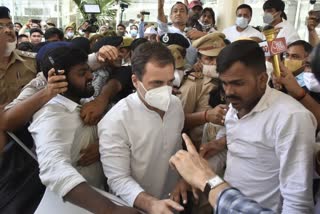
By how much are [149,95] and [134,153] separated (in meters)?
0.26

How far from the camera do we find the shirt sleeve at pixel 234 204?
34.8 inches

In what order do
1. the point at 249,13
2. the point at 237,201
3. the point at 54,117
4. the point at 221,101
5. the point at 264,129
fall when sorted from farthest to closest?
the point at 249,13 < the point at 221,101 < the point at 54,117 < the point at 264,129 < the point at 237,201

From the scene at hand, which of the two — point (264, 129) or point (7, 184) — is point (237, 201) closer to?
point (264, 129)

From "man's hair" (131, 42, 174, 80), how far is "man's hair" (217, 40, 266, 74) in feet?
0.86

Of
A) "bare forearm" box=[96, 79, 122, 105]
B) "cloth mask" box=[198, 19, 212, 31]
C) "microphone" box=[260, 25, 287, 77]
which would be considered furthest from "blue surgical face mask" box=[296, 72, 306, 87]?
"cloth mask" box=[198, 19, 212, 31]

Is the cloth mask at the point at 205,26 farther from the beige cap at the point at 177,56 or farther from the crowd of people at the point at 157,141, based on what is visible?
the crowd of people at the point at 157,141

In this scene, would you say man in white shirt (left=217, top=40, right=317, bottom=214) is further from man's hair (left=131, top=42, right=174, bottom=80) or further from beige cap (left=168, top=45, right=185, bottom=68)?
beige cap (left=168, top=45, right=185, bottom=68)

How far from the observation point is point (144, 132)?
1.43m

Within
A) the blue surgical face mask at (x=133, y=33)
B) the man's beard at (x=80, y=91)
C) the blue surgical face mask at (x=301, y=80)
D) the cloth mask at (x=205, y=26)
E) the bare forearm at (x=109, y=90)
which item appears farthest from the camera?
the blue surgical face mask at (x=133, y=33)

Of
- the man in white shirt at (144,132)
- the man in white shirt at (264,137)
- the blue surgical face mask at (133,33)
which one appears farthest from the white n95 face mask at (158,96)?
the blue surgical face mask at (133,33)

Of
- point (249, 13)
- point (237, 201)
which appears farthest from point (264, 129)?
point (249, 13)

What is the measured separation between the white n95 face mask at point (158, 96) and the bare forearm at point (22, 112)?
0.42 metres

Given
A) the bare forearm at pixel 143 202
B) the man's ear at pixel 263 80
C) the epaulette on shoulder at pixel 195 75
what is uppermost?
the man's ear at pixel 263 80

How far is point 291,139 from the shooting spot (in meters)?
1.12
